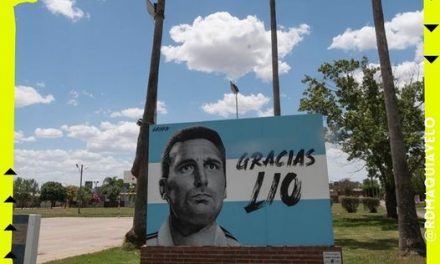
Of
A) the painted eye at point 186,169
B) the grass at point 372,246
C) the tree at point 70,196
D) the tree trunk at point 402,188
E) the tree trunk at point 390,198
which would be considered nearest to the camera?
the painted eye at point 186,169

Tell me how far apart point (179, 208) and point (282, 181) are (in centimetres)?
231

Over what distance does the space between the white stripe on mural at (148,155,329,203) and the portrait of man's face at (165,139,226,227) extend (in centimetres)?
24

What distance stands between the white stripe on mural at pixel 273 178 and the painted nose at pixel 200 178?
0.49 metres

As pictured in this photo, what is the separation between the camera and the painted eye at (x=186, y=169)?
30.9 ft

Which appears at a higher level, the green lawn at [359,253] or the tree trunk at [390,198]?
the tree trunk at [390,198]

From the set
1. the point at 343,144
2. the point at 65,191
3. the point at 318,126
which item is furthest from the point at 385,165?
the point at 65,191

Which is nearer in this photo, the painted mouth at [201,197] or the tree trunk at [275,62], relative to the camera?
the painted mouth at [201,197]

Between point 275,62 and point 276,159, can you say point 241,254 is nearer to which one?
point 276,159

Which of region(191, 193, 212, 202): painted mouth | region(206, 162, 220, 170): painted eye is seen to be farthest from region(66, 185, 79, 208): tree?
region(206, 162, 220, 170): painted eye

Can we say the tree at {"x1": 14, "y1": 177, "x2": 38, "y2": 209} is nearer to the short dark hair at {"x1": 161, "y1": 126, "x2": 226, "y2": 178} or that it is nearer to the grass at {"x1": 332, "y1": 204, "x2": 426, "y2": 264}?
the grass at {"x1": 332, "y1": 204, "x2": 426, "y2": 264}

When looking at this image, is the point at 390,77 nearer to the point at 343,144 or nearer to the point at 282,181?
the point at 282,181

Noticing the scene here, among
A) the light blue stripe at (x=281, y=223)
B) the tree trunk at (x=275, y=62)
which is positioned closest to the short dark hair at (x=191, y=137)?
the light blue stripe at (x=281, y=223)

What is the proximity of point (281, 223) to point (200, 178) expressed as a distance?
6.37ft

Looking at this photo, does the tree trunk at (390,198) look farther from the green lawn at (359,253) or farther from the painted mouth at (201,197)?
the painted mouth at (201,197)
